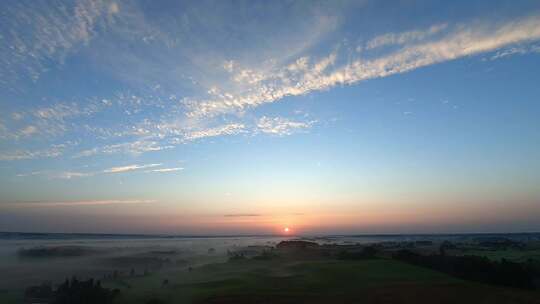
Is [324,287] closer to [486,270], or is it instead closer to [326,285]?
[326,285]

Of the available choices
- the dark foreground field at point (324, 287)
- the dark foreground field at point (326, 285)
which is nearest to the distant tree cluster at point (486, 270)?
the dark foreground field at point (326, 285)

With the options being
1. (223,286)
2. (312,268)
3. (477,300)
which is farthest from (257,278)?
(477,300)

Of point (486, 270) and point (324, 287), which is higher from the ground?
point (486, 270)

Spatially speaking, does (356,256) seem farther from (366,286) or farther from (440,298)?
(440,298)

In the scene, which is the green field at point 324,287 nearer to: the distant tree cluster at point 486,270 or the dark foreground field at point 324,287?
the dark foreground field at point 324,287

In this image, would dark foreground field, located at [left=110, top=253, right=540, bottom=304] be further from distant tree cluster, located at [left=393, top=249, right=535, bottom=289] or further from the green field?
distant tree cluster, located at [left=393, top=249, right=535, bottom=289]

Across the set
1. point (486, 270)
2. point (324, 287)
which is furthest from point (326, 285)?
point (486, 270)

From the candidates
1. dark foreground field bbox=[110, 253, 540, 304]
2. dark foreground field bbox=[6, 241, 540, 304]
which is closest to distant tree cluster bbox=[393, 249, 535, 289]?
dark foreground field bbox=[6, 241, 540, 304]

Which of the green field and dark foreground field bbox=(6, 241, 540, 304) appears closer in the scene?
the green field
